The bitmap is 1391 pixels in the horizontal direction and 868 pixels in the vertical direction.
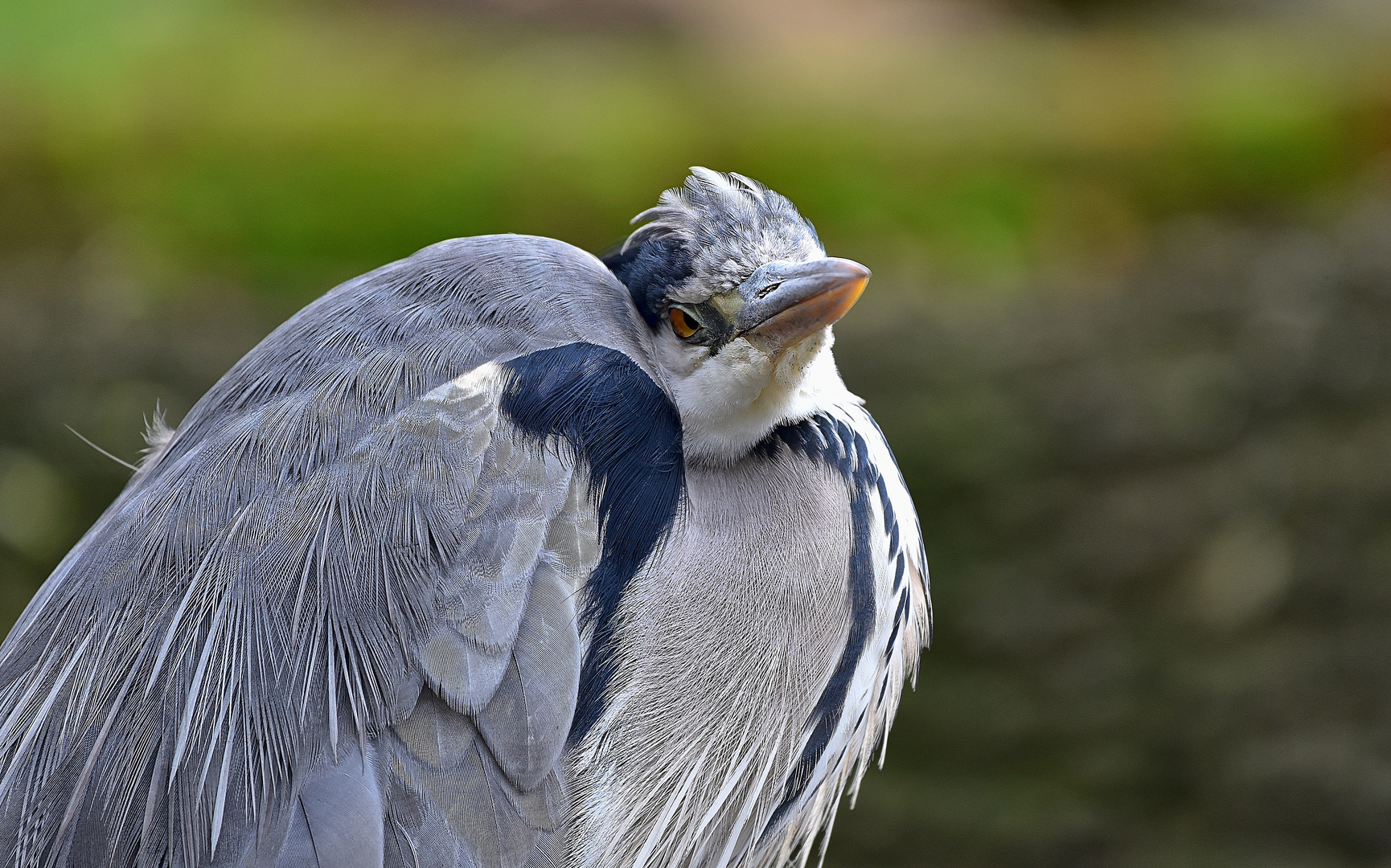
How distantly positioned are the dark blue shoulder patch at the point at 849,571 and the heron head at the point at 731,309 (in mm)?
40

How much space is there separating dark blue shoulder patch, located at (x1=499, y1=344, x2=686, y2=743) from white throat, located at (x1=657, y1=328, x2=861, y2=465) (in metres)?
0.11

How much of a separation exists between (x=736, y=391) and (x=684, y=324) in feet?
0.48

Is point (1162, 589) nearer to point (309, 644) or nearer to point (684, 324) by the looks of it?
point (684, 324)

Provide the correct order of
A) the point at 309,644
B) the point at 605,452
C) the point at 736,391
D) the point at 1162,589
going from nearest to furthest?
the point at 309,644
the point at 605,452
the point at 736,391
the point at 1162,589

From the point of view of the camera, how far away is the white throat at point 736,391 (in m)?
1.79

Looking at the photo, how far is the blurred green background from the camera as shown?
382cm

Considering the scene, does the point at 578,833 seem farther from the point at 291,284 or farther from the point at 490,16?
the point at 490,16

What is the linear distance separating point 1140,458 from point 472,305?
2743 mm

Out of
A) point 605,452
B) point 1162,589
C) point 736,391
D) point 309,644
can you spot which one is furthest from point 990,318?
point 309,644

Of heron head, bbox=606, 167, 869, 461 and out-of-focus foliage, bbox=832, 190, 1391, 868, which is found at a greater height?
heron head, bbox=606, 167, 869, 461

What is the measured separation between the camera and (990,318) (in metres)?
4.04

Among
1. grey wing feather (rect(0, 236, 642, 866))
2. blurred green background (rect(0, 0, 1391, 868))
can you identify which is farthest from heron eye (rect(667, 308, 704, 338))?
blurred green background (rect(0, 0, 1391, 868))

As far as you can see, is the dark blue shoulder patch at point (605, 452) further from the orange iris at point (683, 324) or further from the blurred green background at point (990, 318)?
the blurred green background at point (990, 318)

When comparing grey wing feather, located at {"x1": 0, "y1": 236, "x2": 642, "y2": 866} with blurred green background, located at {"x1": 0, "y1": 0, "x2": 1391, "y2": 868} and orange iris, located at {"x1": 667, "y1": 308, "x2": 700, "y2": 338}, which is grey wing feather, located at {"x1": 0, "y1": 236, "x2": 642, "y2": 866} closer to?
orange iris, located at {"x1": 667, "y1": 308, "x2": 700, "y2": 338}
